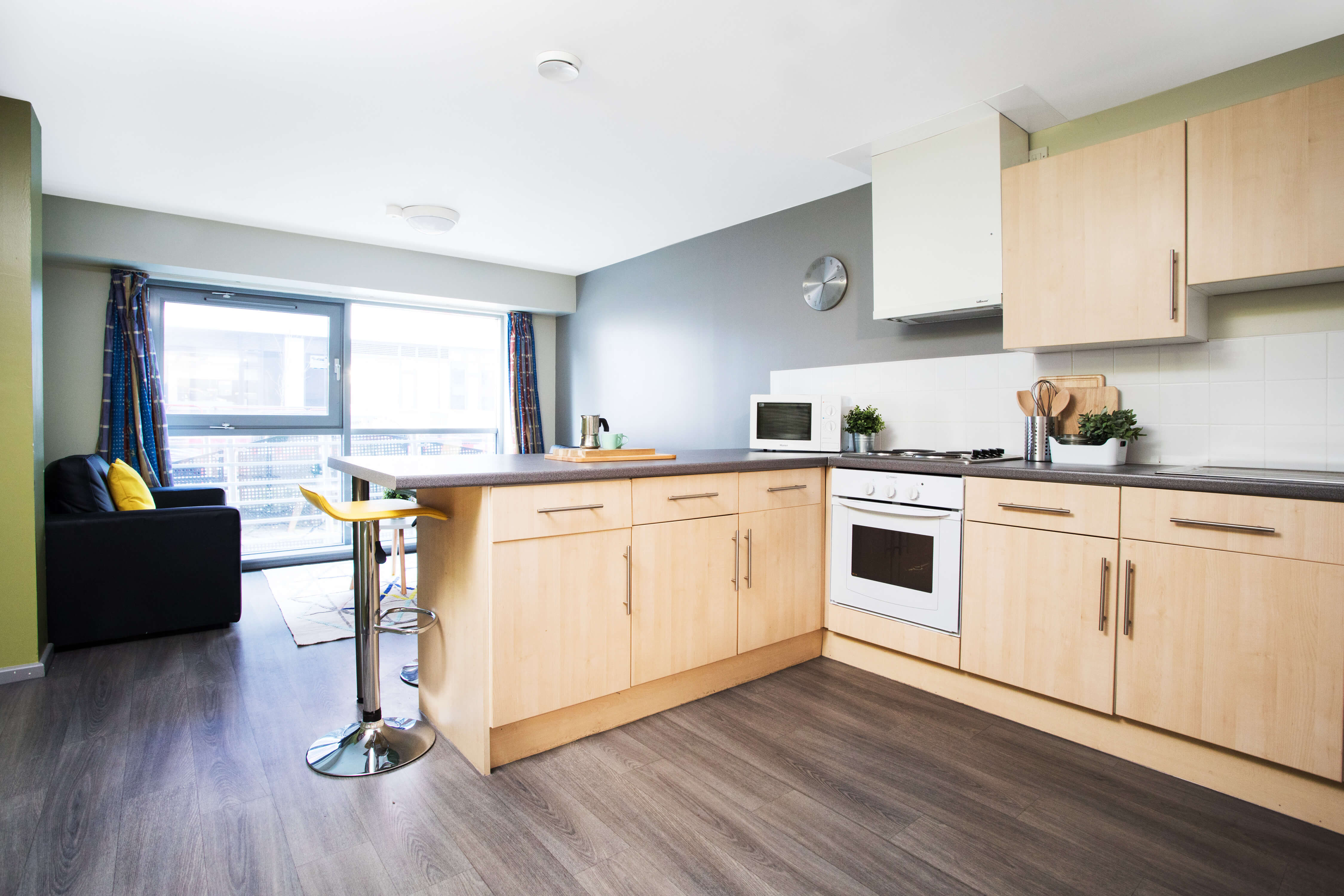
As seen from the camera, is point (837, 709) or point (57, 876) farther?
point (837, 709)

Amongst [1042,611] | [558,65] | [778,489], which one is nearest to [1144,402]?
[1042,611]

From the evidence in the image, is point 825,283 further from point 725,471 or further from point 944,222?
point 725,471

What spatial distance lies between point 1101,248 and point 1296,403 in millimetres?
805

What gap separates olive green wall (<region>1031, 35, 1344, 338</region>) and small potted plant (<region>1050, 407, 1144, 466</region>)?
0.41 m

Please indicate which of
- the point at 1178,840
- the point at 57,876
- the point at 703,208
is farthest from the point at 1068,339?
the point at 57,876

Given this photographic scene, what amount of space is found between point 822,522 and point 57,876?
8.60ft

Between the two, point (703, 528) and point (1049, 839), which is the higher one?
point (703, 528)

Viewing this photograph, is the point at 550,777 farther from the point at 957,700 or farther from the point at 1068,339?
the point at 1068,339

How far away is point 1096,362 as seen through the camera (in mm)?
2633

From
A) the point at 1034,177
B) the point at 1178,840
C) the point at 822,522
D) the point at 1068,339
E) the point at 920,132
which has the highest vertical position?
the point at 920,132

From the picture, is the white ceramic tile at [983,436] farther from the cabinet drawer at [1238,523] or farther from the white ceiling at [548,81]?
the white ceiling at [548,81]

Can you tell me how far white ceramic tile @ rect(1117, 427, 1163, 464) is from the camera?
8.14 ft

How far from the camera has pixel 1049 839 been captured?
1670mm

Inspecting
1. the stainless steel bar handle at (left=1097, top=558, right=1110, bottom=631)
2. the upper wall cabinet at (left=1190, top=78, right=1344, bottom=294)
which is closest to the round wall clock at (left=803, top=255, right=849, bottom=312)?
the upper wall cabinet at (left=1190, top=78, right=1344, bottom=294)
